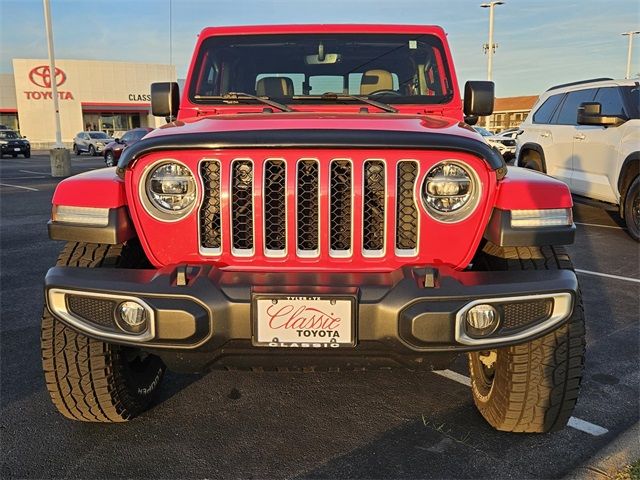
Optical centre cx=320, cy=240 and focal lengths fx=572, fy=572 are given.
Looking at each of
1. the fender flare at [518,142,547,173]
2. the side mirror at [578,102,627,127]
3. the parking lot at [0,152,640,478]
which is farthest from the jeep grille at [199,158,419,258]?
the fender flare at [518,142,547,173]

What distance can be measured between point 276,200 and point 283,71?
1710mm

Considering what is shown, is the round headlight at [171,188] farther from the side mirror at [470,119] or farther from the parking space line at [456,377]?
the side mirror at [470,119]

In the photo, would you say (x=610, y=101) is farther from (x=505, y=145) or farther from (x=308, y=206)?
(x=505, y=145)

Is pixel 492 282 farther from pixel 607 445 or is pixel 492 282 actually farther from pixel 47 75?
pixel 47 75

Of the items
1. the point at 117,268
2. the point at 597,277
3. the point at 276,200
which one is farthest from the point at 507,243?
the point at 597,277

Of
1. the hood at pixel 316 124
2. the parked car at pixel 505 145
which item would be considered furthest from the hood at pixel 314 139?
the parked car at pixel 505 145

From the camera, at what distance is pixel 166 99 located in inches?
150

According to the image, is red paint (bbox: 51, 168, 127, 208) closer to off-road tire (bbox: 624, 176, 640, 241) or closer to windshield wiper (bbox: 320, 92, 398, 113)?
windshield wiper (bbox: 320, 92, 398, 113)

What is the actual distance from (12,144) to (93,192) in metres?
32.2

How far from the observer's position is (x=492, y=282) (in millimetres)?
2197

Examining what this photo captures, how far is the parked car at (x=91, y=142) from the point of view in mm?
33625

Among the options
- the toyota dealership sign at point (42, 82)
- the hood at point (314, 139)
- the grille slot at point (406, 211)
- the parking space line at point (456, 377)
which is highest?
the toyota dealership sign at point (42, 82)

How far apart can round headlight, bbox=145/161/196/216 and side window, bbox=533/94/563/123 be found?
7.79 m

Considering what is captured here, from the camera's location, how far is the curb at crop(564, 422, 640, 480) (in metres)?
2.42
